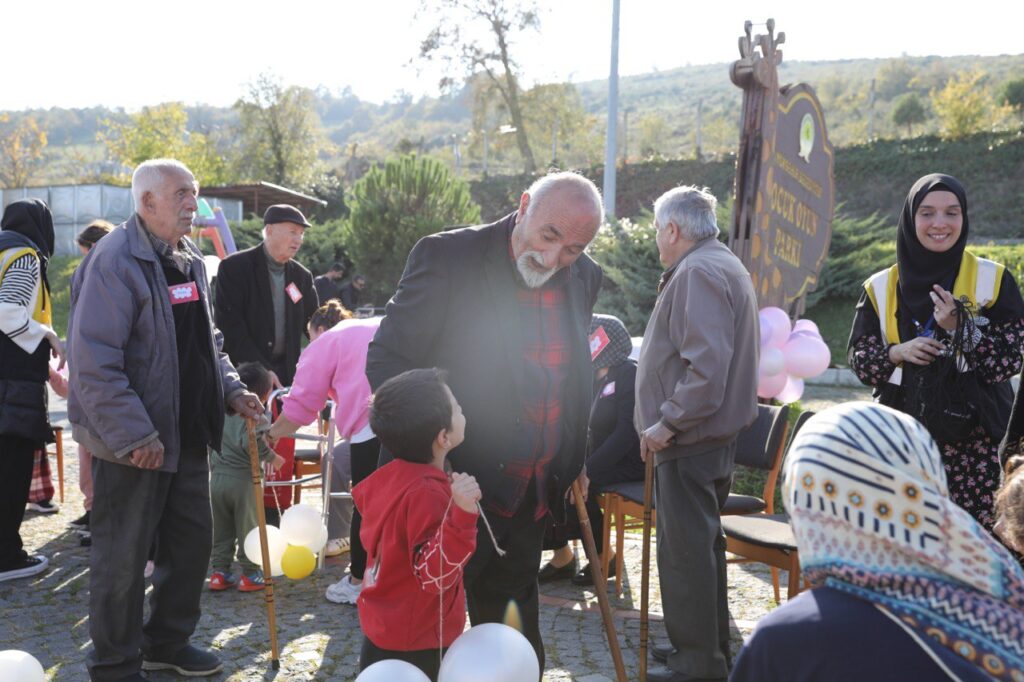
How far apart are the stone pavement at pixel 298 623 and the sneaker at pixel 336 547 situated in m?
0.10

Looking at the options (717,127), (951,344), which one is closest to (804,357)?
(951,344)

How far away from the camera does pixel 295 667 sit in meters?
4.27

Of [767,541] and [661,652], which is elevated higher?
[767,541]

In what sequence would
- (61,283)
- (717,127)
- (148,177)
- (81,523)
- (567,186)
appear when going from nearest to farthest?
(567,186), (148,177), (81,523), (61,283), (717,127)

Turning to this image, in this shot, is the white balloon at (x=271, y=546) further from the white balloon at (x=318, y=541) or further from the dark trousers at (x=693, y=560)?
the dark trousers at (x=693, y=560)

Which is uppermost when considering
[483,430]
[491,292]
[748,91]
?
[748,91]

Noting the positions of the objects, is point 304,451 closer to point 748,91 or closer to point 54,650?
point 54,650

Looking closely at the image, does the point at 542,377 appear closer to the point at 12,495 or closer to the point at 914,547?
the point at 914,547

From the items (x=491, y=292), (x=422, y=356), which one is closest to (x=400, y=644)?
(x=422, y=356)

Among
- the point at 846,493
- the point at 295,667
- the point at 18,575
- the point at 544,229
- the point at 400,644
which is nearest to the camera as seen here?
the point at 846,493

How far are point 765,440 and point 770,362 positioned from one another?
3.06 feet

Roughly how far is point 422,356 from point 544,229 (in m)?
0.55

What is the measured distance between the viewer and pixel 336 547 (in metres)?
6.08

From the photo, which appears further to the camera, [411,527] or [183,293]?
[183,293]
